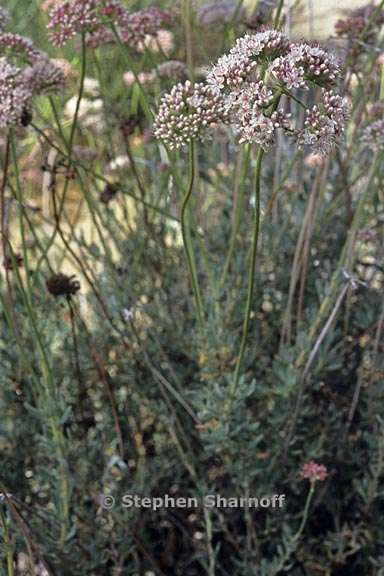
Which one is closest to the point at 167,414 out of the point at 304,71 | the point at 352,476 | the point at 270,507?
→ the point at 270,507

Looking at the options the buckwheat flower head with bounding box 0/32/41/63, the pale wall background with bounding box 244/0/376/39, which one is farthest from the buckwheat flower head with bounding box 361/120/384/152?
the buckwheat flower head with bounding box 0/32/41/63

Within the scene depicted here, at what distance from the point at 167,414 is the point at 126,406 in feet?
0.37

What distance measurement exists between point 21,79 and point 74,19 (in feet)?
0.43

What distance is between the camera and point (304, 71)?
92 centimetres

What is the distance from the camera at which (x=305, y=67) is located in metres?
0.92

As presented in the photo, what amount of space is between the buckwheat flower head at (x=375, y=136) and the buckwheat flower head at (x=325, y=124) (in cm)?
42

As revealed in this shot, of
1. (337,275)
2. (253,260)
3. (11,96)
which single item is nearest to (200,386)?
(337,275)

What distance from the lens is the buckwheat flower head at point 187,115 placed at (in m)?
0.99

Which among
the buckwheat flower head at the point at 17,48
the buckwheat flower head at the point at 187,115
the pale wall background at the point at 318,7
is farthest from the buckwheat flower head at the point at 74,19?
the pale wall background at the point at 318,7

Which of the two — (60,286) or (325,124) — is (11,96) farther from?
(325,124)

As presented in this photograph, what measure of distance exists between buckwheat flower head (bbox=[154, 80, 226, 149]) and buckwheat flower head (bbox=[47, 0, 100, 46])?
0.31m

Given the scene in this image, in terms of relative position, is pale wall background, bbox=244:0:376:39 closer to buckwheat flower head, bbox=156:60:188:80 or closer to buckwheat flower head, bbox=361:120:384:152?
buckwheat flower head, bbox=156:60:188:80

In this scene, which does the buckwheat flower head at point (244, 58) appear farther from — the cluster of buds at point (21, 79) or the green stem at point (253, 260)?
the cluster of buds at point (21, 79)

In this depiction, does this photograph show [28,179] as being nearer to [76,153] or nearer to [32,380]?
[76,153]
